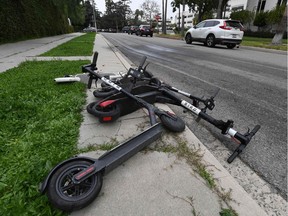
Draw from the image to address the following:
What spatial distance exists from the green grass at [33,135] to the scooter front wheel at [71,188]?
94mm

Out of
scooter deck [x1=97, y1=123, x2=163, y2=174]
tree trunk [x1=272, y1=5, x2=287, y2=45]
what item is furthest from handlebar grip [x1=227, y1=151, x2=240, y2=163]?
tree trunk [x1=272, y1=5, x2=287, y2=45]

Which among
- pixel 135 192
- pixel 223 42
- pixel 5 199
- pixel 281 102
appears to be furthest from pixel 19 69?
pixel 223 42

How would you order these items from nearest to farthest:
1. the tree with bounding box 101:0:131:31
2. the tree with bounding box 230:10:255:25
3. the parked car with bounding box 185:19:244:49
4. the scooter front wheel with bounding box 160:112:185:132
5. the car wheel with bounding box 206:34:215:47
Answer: the scooter front wheel with bounding box 160:112:185:132 → the parked car with bounding box 185:19:244:49 → the car wheel with bounding box 206:34:215:47 → the tree with bounding box 230:10:255:25 → the tree with bounding box 101:0:131:31

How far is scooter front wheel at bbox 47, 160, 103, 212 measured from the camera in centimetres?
136

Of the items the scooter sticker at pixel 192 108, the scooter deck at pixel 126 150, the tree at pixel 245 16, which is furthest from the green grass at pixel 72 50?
the tree at pixel 245 16

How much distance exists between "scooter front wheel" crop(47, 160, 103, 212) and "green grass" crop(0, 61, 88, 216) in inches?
3.7

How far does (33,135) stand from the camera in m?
2.20

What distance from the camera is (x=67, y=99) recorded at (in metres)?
3.20

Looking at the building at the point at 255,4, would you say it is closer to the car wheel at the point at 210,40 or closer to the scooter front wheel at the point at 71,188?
the car wheel at the point at 210,40

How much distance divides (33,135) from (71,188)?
41.2 inches

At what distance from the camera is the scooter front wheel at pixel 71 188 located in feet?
4.47

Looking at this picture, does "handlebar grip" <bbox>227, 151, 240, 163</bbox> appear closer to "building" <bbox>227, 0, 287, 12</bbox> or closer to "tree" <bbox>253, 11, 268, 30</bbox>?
"tree" <bbox>253, 11, 268, 30</bbox>

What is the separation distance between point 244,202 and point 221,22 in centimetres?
1422

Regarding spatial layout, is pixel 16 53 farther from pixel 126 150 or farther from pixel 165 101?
pixel 126 150
